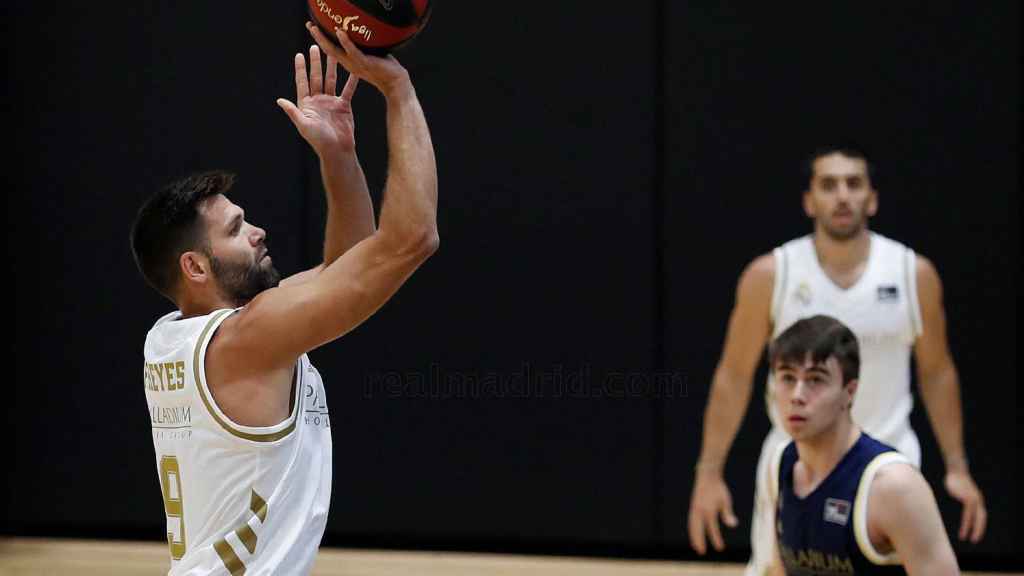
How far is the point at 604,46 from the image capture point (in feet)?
19.4

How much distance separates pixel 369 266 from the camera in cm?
256

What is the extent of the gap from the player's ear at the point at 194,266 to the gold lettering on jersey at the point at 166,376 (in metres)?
0.17

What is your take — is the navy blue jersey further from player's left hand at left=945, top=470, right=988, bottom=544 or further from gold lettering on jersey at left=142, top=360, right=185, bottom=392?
player's left hand at left=945, top=470, right=988, bottom=544

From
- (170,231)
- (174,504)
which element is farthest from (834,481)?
(170,231)

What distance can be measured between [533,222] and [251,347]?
3.44 metres

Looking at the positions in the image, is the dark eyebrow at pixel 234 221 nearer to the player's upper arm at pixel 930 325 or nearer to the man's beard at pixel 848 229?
the man's beard at pixel 848 229

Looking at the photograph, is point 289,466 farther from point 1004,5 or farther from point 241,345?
point 1004,5

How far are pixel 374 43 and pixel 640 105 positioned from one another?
10.9 feet

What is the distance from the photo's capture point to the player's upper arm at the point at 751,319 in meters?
4.90

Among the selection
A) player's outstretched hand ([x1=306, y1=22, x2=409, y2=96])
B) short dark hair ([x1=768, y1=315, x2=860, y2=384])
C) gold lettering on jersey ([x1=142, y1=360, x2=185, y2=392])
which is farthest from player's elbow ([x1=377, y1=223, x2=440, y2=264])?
short dark hair ([x1=768, y1=315, x2=860, y2=384])

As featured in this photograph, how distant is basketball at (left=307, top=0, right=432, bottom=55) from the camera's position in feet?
8.74

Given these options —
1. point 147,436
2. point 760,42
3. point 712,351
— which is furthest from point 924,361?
point 147,436

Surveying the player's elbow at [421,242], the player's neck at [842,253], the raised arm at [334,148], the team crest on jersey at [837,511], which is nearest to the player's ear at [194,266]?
the raised arm at [334,148]

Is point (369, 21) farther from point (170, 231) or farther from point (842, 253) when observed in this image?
point (842, 253)
